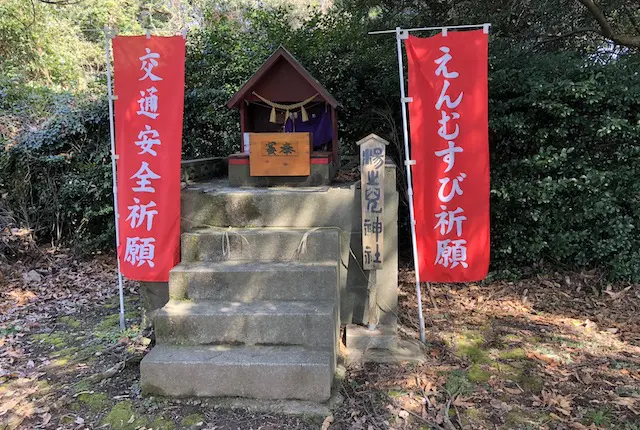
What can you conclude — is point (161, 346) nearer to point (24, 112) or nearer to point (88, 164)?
point (88, 164)

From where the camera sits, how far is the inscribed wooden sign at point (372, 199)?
169 inches

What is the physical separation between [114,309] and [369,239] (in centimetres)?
355

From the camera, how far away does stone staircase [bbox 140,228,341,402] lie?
3.54 metres

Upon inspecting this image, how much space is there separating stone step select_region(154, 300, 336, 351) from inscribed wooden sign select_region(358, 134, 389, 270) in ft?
2.34

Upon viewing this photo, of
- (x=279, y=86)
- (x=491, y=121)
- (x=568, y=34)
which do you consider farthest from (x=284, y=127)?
(x=568, y=34)

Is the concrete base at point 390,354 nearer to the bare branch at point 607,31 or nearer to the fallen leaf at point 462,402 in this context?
the fallen leaf at point 462,402

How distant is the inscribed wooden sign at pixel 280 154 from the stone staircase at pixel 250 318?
106 centimetres

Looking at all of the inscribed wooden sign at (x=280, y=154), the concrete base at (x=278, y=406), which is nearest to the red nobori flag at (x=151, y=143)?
the inscribed wooden sign at (x=280, y=154)

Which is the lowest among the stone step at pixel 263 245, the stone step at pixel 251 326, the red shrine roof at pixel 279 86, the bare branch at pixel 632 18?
the stone step at pixel 251 326

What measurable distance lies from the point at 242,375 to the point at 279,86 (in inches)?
142

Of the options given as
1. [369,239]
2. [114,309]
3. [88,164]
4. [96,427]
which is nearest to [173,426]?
[96,427]

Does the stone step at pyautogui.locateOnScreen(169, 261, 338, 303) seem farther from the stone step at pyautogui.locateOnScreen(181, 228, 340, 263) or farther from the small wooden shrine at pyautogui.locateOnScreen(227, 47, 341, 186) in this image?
the small wooden shrine at pyautogui.locateOnScreen(227, 47, 341, 186)

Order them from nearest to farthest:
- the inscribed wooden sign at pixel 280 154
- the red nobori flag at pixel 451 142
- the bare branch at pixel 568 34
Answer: the red nobori flag at pixel 451 142
the inscribed wooden sign at pixel 280 154
the bare branch at pixel 568 34

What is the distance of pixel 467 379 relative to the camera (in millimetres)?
3928
